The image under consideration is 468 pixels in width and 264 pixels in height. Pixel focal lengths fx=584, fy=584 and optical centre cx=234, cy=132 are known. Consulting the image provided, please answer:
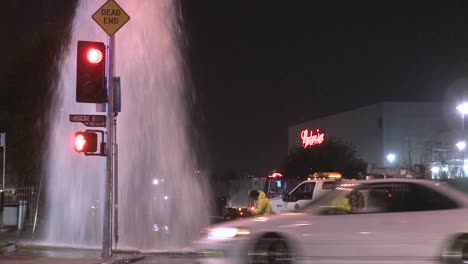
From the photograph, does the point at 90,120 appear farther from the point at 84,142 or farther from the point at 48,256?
the point at 48,256

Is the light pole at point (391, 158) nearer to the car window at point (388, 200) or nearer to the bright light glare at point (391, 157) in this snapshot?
the bright light glare at point (391, 157)

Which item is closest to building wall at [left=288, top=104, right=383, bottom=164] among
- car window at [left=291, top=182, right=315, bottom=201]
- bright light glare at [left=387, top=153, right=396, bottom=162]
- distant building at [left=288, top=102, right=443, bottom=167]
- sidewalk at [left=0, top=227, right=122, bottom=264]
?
distant building at [left=288, top=102, right=443, bottom=167]

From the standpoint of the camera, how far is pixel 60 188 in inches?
689

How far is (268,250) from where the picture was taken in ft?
27.3

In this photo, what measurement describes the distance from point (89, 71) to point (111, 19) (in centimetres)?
140

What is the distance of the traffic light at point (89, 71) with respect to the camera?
12.4 meters

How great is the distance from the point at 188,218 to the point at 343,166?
47991 mm

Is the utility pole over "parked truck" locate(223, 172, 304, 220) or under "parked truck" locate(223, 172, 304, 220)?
over

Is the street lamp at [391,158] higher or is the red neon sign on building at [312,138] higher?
the red neon sign on building at [312,138]

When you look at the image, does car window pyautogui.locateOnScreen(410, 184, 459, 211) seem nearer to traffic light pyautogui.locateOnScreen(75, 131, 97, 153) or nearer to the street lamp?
traffic light pyautogui.locateOnScreen(75, 131, 97, 153)

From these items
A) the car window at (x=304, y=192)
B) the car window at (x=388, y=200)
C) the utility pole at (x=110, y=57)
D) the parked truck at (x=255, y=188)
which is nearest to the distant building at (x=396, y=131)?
the parked truck at (x=255, y=188)

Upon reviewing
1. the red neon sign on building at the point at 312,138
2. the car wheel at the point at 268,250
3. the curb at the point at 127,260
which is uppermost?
the red neon sign on building at the point at 312,138

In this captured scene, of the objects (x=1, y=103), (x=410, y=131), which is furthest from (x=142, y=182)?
(x=410, y=131)

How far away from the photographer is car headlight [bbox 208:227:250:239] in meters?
8.41
